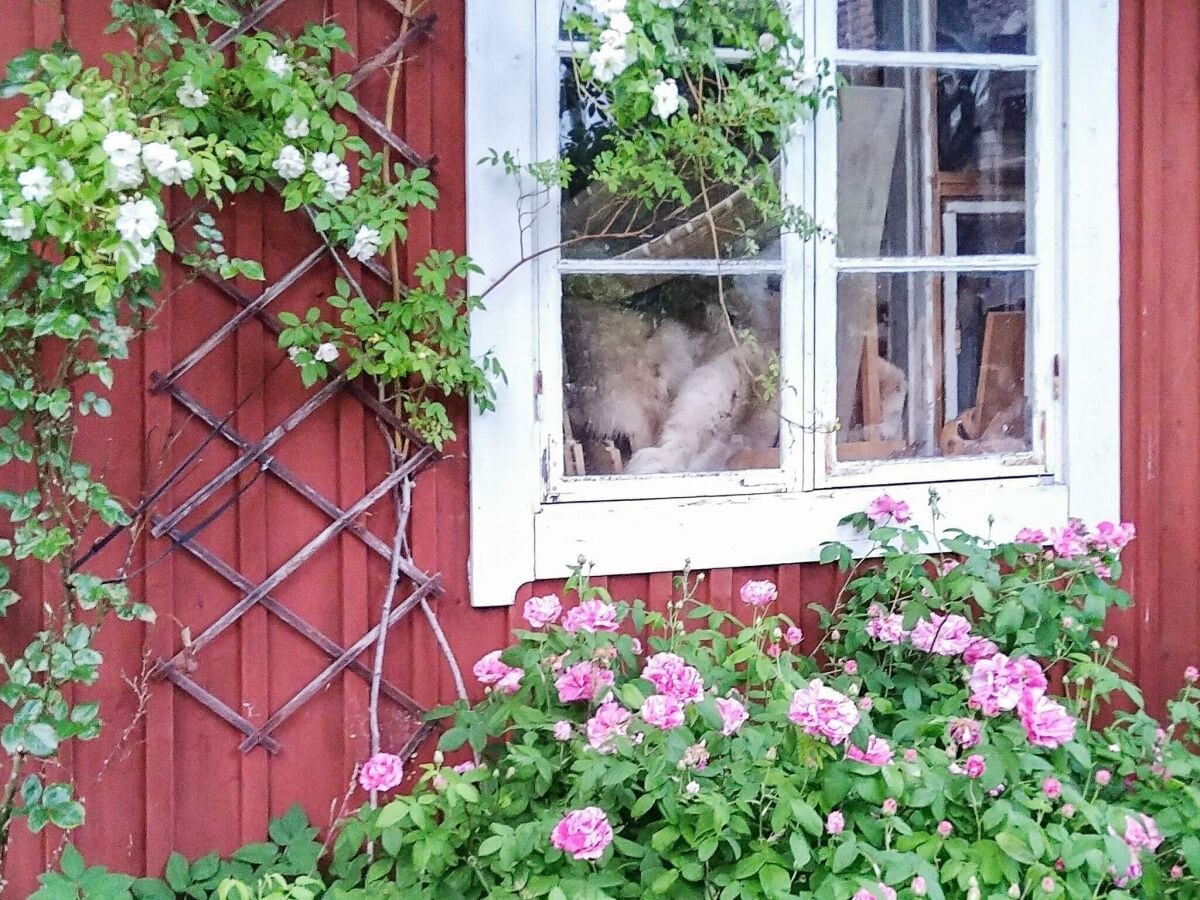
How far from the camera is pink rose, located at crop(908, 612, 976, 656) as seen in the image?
2.28 metres

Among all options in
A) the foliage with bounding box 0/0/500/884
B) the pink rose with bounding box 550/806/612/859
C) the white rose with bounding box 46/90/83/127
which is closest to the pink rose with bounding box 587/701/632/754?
the pink rose with bounding box 550/806/612/859

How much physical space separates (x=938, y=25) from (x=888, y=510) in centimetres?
113

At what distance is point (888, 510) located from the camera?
242cm

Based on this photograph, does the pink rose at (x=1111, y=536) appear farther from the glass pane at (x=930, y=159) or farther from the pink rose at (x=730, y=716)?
the pink rose at (x=730, y=716)

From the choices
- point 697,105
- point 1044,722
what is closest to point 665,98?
point 697,105

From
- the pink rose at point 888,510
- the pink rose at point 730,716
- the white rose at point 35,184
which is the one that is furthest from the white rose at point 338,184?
the pink rose at point 888,510

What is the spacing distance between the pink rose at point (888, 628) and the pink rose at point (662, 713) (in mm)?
647

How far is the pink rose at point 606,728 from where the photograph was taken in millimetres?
1871

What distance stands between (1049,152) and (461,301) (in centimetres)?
145

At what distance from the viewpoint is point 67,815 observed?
188 cm

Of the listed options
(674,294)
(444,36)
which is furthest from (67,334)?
(674,294)

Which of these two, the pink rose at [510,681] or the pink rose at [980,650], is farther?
the pink rose at [980,650]

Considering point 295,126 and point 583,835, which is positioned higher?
point 295,126

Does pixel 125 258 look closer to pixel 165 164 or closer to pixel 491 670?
pixel 165 164
